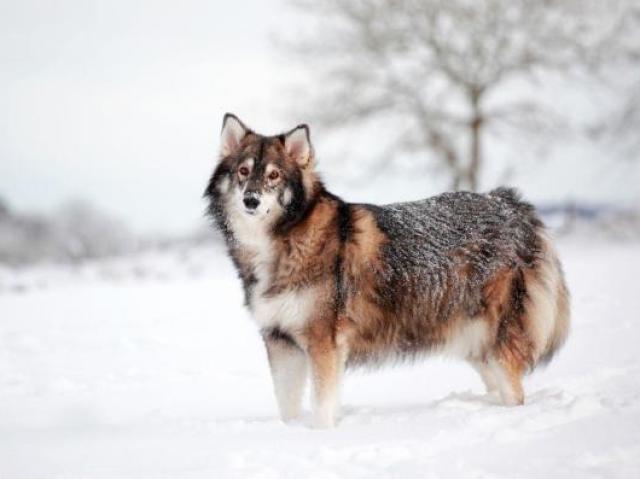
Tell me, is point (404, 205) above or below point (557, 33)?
below

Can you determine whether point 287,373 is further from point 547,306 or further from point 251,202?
point 547,306

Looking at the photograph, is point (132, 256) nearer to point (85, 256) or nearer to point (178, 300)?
point (85, 256)

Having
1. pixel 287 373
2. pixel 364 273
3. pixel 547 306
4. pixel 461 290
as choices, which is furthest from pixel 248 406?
pixel 547 306

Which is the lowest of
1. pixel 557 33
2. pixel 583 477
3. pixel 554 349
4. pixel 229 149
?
pixel 583 477

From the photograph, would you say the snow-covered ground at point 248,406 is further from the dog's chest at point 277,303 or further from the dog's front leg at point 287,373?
the dog's chest at point 277,303

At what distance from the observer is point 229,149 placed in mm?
5762

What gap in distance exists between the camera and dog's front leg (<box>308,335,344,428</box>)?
207 inches

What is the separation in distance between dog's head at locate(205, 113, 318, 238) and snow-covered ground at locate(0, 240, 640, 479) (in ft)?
5.32

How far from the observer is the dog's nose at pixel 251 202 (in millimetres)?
5270

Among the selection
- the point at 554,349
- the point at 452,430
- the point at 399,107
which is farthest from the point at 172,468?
the point at 399,107

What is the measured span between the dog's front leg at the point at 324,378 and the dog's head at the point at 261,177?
38.3 inches

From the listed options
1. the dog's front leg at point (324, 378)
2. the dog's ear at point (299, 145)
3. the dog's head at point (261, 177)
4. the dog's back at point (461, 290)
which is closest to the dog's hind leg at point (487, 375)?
the dog's back at point (461, 290)

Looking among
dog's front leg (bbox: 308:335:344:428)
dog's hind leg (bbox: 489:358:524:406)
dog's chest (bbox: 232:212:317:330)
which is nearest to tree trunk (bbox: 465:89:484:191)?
dog's hind leg (bbox: 489:358:524:406)

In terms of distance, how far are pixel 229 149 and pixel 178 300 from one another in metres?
9.33
